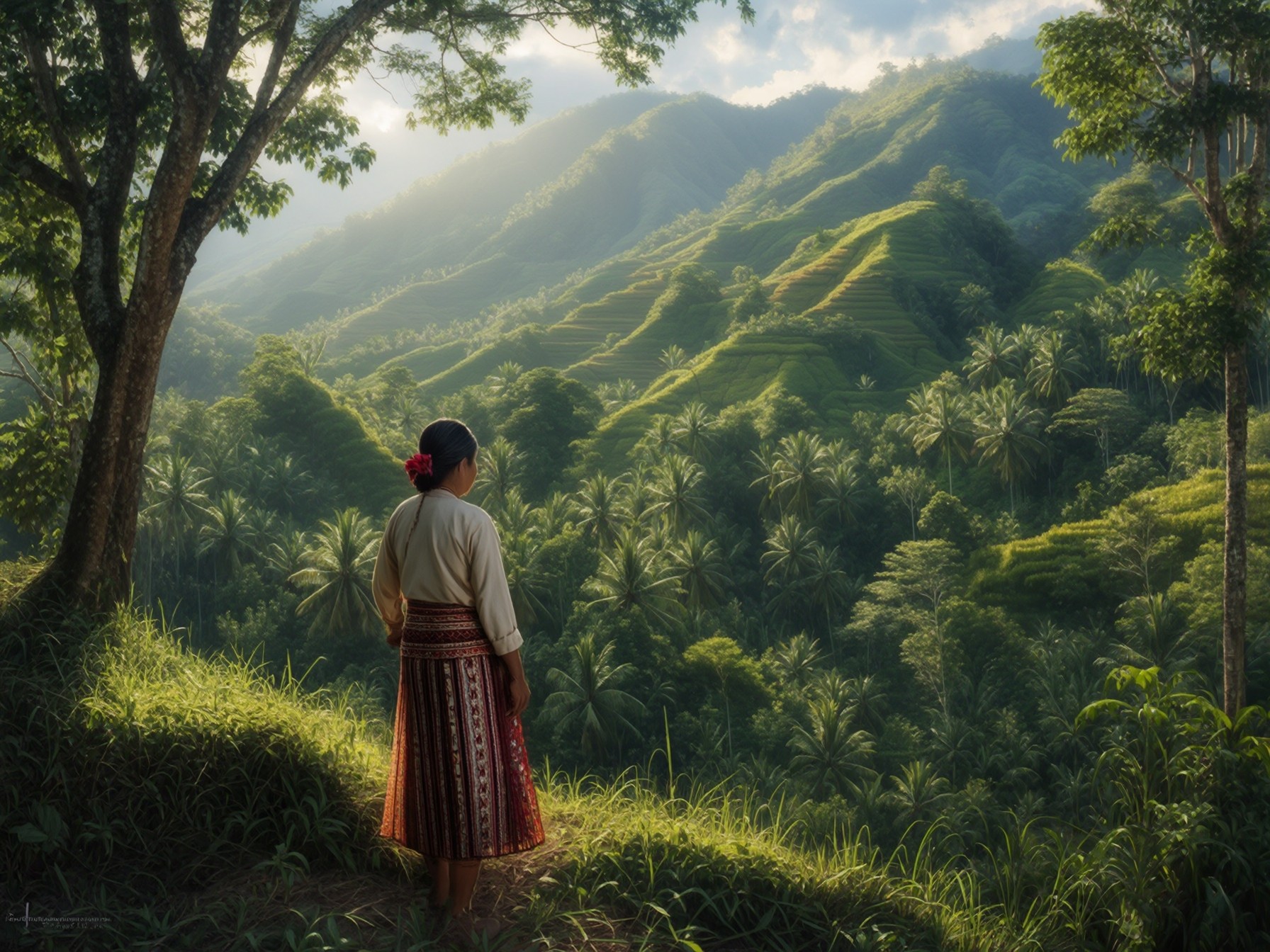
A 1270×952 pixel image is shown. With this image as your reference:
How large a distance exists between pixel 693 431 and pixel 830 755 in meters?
22.2

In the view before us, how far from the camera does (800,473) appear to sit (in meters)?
40.9

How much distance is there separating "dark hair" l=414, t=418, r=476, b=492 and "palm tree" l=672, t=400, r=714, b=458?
42.5 metres

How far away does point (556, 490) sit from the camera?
149 feet

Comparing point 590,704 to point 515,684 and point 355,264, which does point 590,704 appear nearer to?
point 515,684

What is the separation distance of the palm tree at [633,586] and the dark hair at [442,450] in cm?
2770

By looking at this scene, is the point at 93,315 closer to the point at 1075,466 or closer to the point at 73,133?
the point at 73,133

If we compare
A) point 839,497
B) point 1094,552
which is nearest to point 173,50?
point 1094,552

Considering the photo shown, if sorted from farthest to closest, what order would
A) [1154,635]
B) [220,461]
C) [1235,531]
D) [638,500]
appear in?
[220,461] < [638,500] < [1154,635] < [1235,531]

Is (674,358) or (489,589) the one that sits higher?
(674,358)

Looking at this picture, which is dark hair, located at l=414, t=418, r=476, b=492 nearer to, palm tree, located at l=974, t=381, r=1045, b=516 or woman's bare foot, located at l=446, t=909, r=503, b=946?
woman's bare foot, located at l=446, t=909, r=503, b=946

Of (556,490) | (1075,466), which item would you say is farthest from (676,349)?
(1075,466)

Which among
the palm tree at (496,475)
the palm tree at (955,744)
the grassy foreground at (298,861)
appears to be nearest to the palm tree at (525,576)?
the palm tree at (496,475)

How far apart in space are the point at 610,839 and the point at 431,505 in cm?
140

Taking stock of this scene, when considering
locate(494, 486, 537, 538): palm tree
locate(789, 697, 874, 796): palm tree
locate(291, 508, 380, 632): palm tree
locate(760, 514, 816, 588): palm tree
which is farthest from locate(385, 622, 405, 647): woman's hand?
locate(760, 514, 816, 588): palm tree
